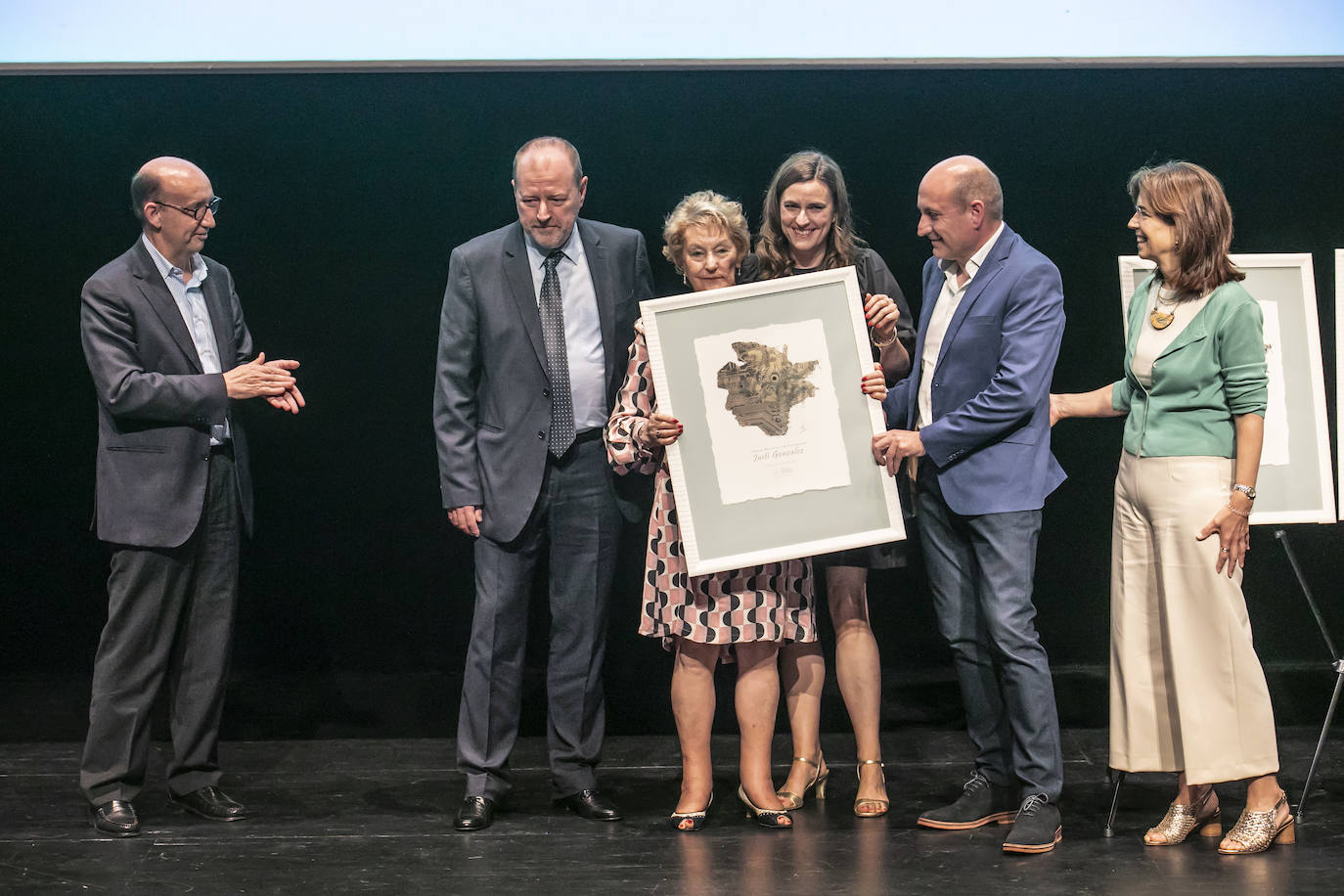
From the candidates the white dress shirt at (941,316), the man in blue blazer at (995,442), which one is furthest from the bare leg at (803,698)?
the white dress shirt at (941,316)

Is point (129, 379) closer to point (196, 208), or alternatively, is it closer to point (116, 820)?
point (196, 208)

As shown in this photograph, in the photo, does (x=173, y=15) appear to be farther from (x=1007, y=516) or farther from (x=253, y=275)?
(x=1007, y=516)

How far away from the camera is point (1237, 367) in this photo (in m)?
3.15

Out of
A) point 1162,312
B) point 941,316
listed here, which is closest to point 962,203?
point 941,316

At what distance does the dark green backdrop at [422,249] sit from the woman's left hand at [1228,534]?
128 centimetres

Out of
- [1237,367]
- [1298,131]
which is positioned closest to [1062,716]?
[1237,367]

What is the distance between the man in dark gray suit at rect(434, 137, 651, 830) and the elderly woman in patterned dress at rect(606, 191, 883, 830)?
0.17m

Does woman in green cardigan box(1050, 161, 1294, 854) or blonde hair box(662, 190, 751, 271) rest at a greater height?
blonde hair box(662, 190, 751, 271)

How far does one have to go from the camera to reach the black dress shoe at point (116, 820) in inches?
138

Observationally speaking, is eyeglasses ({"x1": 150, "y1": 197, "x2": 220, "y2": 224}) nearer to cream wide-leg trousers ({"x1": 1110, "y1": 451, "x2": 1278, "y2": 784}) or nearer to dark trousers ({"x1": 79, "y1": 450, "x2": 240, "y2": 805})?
dark trousers ({"x1": 79, "y1": 450, "x2": 240, "y2": 805})

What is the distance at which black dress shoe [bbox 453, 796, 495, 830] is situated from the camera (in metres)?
3.53

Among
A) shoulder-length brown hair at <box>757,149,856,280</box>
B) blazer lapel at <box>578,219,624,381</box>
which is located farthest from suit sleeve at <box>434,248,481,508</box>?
shoulder-length brown hair at <box>757,149,856,280</box>

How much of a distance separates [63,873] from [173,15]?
99.5 inches

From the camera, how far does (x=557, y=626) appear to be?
12.1ft
